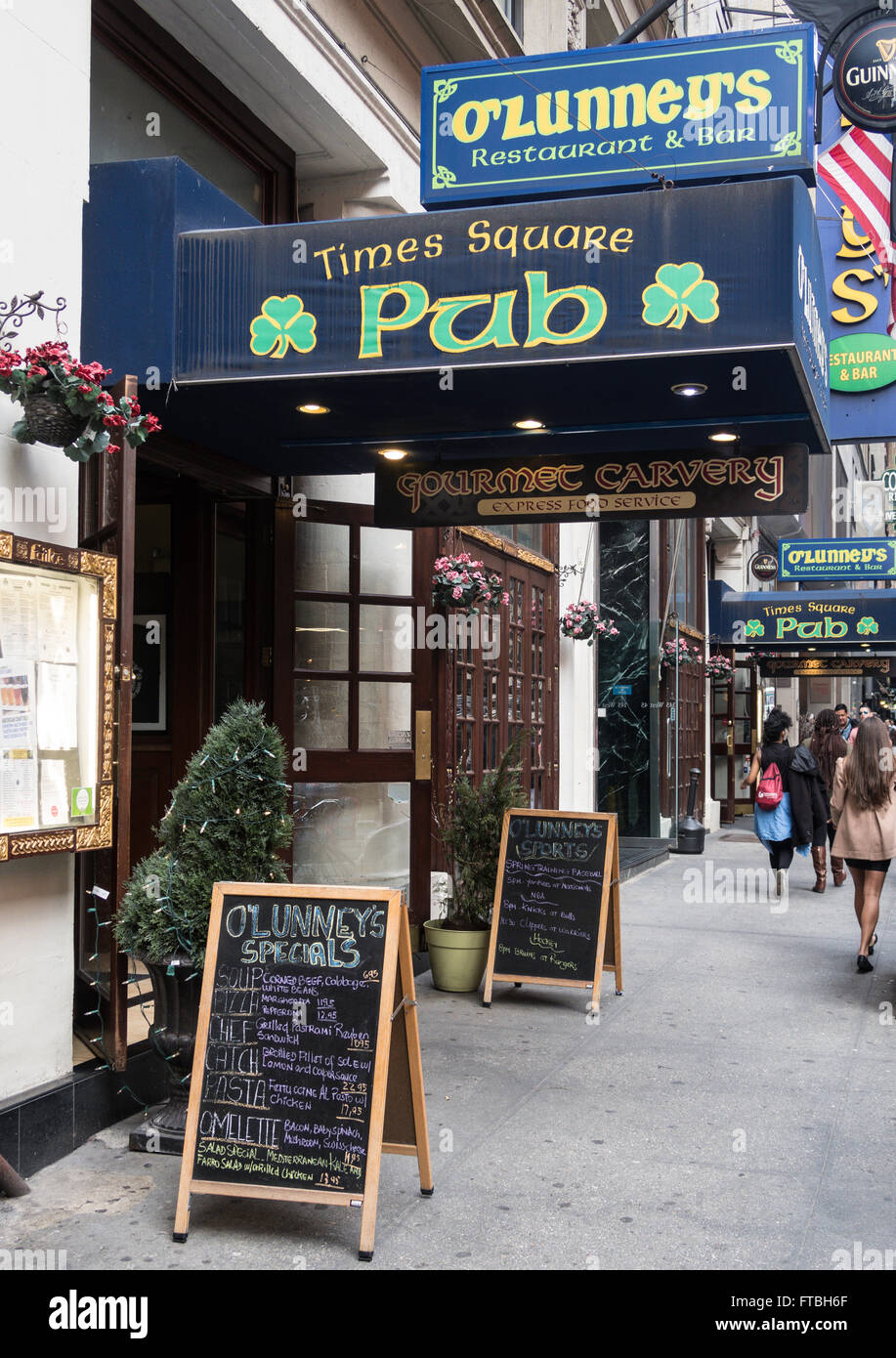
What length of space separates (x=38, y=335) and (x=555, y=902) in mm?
4554

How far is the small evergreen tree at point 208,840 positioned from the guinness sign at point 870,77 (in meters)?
6.96

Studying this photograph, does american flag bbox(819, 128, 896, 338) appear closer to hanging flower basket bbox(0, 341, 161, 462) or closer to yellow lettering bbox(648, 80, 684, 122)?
yellow lettering bbox(648, 80, 684, 122)

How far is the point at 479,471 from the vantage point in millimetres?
6957

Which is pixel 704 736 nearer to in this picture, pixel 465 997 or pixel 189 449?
pixel 465 997

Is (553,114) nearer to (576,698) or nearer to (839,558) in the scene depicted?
(576,698)

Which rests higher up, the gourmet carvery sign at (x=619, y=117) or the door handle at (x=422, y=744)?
the gourmet carvery sign at (x=619, y=117)

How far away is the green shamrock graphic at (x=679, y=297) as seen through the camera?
507cm

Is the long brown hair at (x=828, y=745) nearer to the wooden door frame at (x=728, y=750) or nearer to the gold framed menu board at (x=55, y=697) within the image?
the wooden door frame at (x=728, y=750)

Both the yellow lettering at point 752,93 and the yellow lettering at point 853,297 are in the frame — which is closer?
the yellow lettering at point 752,93

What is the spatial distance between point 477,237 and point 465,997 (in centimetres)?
475

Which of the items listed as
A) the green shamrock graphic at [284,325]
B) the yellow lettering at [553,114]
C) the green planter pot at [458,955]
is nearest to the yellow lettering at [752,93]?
the yellow lettering at [553,114]

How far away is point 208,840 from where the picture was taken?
5.01m

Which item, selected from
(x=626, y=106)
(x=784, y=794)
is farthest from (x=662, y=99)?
(x=784, y=794)
